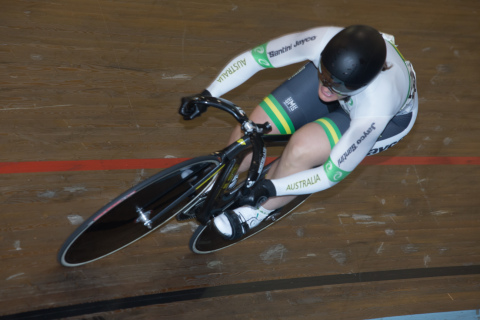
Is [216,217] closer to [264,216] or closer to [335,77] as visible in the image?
[264,216]

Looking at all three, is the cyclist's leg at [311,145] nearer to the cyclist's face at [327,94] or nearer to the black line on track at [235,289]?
the cyclist's face at [327,94]

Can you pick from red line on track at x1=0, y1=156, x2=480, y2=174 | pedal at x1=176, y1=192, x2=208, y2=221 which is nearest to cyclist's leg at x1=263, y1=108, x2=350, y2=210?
pedal at x1=176, y1=192, x2=208, y2=221

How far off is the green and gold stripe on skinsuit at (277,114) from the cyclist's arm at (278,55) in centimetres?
19

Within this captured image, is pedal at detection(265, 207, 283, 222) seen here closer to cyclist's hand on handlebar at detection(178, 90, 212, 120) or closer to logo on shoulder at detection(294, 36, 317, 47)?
cyclist's hand on handlebar at detection(178, 90, 212, 120)

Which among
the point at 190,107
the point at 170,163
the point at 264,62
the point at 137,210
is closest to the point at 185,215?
the point at 137,210

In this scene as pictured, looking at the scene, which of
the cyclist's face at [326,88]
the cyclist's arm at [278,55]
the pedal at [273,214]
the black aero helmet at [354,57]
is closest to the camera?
the black aero helmet at [354,57]

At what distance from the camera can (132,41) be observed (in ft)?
11.4

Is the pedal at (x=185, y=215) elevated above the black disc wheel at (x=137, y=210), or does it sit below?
below

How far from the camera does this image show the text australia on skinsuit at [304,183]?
75.9 inches

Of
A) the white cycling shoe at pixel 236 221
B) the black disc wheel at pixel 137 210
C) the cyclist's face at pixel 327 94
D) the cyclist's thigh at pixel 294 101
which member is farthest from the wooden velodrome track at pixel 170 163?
the cyclist's face at pixel 327 94

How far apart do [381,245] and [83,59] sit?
8.44 ft

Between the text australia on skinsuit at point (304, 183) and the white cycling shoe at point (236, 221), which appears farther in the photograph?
the white cycling shoe at point (236, 221)

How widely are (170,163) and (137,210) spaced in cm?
88

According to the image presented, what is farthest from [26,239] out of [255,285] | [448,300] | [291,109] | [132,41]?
[448,300]
